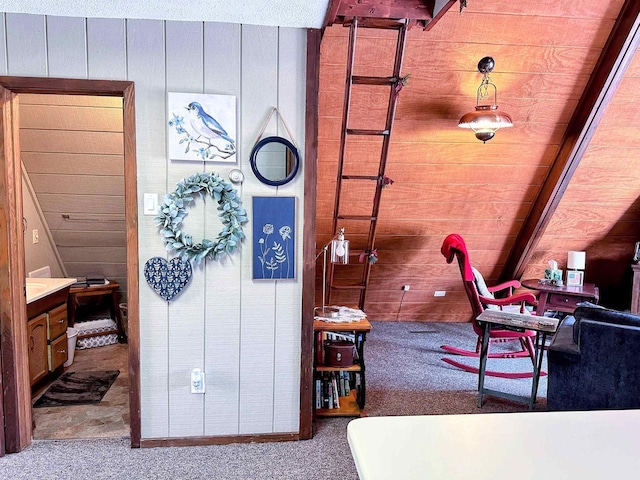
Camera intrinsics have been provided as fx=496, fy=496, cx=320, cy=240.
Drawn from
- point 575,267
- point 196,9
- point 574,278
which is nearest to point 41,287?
point 196,9

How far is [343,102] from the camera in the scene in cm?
335

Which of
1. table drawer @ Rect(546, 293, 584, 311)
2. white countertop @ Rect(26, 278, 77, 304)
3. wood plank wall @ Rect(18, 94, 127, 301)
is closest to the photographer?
white countertop @ Rect(26, 278, 77, 304)

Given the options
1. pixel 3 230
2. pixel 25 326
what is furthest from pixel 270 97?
pixel 25 326

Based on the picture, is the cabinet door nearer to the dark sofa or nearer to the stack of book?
the stack of book

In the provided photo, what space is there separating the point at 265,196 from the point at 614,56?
241cm

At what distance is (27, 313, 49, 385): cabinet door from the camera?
10.0ft

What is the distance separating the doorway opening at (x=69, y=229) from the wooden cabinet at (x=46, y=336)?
121 millimetres

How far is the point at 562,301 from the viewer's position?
167 inches

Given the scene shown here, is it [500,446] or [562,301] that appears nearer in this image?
[500,446]

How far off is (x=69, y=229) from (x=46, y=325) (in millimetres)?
1078

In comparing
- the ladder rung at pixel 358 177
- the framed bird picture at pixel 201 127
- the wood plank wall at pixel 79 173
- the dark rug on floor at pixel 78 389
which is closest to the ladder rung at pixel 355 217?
the ladder rung at pixel 358 177

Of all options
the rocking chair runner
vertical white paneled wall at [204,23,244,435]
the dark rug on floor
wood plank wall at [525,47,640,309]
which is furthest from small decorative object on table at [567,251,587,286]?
the dark rug on floor

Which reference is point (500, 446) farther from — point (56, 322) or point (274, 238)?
point (56, 322)

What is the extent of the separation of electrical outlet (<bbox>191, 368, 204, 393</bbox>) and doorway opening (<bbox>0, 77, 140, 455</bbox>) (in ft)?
0.93
